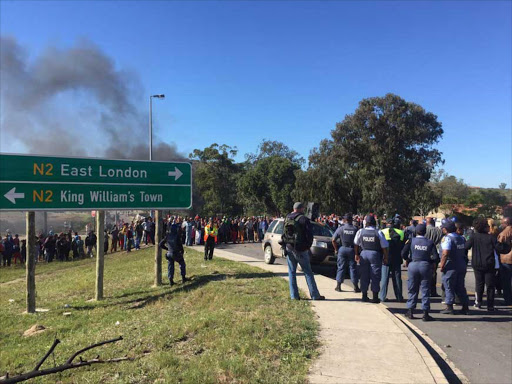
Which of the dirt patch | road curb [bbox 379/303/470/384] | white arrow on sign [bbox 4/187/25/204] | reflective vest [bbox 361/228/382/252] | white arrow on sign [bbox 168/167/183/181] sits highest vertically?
white arrow on sign [bbox 168/167/183/181]

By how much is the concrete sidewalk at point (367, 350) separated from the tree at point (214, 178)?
41.0 m

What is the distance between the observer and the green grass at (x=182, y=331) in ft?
14.1

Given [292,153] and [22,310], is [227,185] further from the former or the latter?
[22,310]

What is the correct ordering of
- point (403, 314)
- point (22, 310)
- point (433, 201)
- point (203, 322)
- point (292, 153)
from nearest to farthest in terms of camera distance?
point (203, 322) < point (403, 314) < point (22, 310) < point (433, 201) < point (292, 153)

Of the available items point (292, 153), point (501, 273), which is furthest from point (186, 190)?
point (292, 153)

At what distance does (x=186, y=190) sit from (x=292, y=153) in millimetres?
54969

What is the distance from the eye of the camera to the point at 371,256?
746 centimetres

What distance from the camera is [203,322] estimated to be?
581 centimetres

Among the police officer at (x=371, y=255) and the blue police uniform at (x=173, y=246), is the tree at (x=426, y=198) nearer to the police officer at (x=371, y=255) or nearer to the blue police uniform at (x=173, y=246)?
the police officer at (x=371, y=255)

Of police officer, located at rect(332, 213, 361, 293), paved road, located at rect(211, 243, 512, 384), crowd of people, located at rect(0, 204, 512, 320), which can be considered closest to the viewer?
paved road, located at rect(211, 243, 512, 384)

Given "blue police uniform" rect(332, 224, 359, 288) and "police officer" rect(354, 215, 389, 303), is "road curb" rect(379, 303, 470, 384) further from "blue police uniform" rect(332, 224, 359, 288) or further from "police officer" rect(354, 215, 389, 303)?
"blue police uniform" rect(332, 224, 359, 288)

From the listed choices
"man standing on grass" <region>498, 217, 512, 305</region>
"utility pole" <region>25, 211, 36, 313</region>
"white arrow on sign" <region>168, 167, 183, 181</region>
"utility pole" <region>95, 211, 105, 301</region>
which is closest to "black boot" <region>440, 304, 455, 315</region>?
"man standing on grass" <region>498, 217, 512, 305</region>

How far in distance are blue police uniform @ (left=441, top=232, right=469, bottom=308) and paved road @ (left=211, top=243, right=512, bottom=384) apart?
0.38 meters

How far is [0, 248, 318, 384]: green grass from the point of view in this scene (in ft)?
14.1
